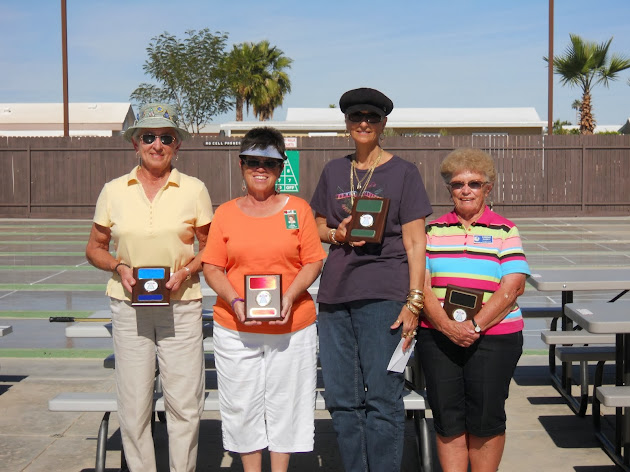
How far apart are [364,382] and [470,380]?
502 millimetres

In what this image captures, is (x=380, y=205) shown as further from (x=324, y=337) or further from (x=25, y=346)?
(x=25, y=346)

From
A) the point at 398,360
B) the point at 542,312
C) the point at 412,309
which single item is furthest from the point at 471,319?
the point at 542,312

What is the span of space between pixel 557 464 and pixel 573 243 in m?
12.3

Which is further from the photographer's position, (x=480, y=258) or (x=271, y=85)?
(x=271, y=85)

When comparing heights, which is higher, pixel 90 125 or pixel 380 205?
pixel 90 125

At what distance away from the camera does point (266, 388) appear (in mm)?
3963

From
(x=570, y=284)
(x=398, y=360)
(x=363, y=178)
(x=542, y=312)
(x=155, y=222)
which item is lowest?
(x=542, y=312)

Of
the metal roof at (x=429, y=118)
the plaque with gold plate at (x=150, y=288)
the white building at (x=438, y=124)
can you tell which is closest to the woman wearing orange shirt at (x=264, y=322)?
the plaque with gold plate at (x=150, y=288)

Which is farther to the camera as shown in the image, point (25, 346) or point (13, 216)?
point (13, 216)

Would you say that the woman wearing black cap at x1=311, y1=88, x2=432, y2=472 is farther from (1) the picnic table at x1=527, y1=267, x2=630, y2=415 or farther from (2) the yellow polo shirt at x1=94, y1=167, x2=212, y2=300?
(1) the picnic table at x1=527, y1=267, x2=630, y2=415

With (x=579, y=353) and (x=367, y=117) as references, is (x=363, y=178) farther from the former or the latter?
(x=579, y=353)

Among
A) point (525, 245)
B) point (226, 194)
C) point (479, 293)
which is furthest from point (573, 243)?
point (479, 293)

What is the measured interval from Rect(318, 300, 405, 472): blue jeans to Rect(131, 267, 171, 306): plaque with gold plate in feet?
2.53

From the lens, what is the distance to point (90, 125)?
44344 millimetres
